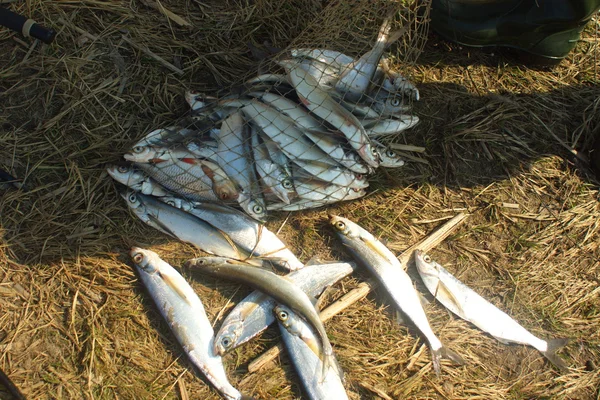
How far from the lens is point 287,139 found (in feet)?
10.4

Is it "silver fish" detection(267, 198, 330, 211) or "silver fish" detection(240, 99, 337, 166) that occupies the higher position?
"silver fish" detection(240, 99, 337, 166)

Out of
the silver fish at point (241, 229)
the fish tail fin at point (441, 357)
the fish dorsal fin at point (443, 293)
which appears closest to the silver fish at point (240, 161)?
the silver fish at point (241, 229)

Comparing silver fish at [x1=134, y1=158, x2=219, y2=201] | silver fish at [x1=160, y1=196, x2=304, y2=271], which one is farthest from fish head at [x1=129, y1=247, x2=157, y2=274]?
silver fish at [x1=134, y1=158, x2=219, y2=201]

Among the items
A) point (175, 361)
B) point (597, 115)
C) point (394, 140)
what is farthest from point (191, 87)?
point (597, 115)

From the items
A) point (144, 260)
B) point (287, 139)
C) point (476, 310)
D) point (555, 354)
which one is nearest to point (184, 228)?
point (144, 260)

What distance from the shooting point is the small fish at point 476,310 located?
323 centimetres

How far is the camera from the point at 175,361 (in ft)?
10.2

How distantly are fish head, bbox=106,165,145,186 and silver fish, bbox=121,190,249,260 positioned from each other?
3.7 inches

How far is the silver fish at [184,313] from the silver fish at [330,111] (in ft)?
5.06

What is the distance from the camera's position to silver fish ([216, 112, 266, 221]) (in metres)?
3.25

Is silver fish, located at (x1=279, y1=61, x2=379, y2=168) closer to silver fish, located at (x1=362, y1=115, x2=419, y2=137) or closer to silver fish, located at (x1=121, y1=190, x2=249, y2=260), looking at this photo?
silver fish, located at (x1=362, y1=115, x2=419, y2=137)

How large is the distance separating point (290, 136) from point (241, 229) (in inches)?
30.7

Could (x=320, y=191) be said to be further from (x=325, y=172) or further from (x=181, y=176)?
(x=181, y=176)

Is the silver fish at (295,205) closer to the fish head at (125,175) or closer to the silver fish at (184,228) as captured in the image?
the silver fish at (184,228)
